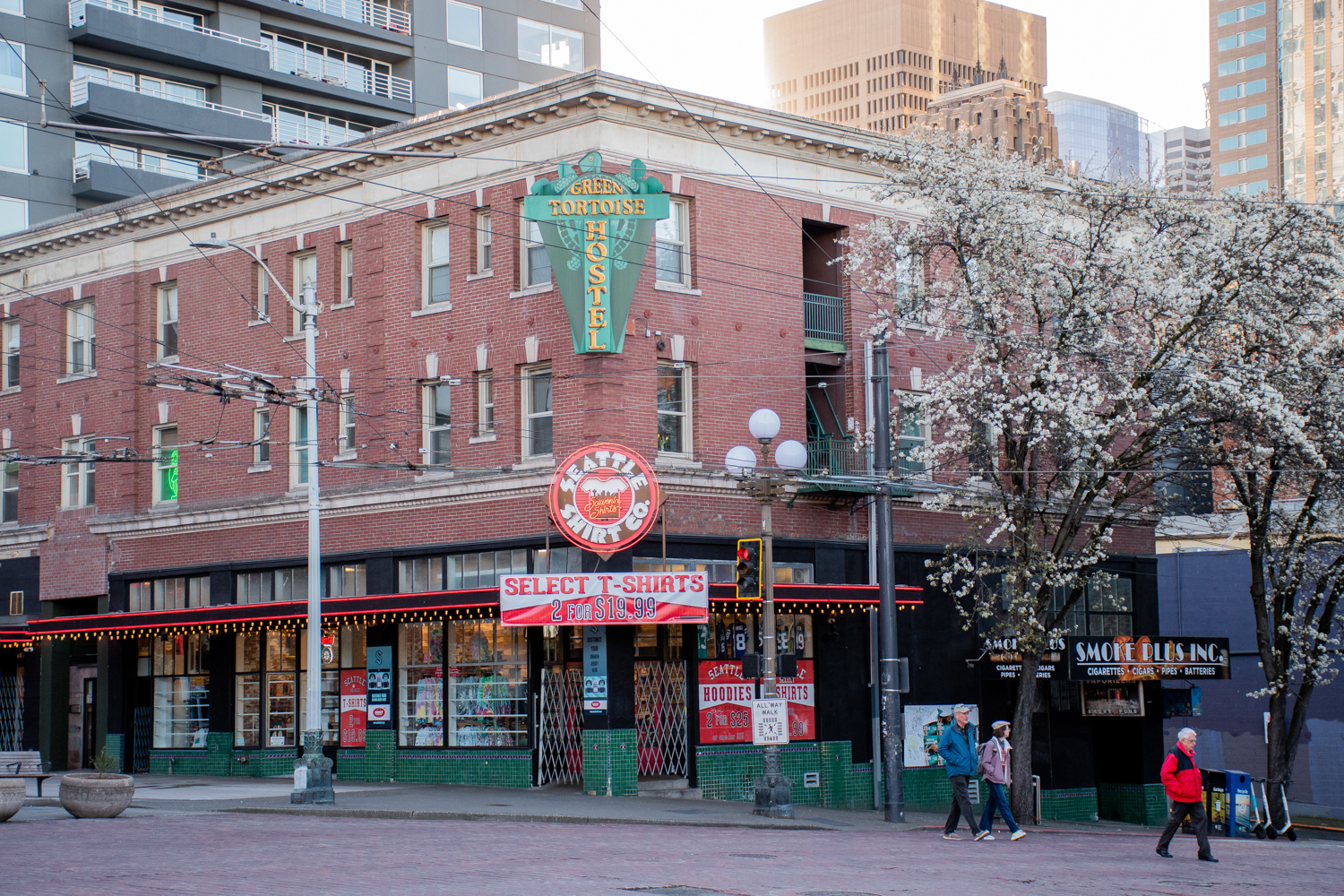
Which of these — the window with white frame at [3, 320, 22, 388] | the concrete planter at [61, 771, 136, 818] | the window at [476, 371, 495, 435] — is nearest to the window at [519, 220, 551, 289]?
the window at [476, 371, 495, 435]

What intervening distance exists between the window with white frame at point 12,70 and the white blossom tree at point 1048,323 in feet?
117

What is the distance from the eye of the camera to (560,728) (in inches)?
1137

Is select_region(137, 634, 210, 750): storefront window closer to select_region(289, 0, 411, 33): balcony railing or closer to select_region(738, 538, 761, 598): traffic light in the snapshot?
select_region(738, 538, 761, 598): traffic light

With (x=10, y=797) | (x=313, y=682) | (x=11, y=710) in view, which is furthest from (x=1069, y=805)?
(x=11, y=710)

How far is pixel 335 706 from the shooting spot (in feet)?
107

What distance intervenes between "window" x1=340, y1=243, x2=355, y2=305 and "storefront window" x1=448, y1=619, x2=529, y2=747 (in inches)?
300

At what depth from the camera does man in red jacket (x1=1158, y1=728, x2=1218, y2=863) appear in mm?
19734

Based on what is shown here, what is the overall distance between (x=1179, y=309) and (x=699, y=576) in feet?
31.2

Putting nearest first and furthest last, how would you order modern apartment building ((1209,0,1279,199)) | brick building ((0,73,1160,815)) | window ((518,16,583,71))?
brick building ((0,73,1160,815)) < window ((518,16,583,71)) < modern apartment building ((1209,0,1279,199))

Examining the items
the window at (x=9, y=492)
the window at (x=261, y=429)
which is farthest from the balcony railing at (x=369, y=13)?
the window at (x=261, y=429)

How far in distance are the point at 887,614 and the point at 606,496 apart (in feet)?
17.5

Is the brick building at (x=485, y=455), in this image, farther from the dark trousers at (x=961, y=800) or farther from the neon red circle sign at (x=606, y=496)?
the dark trousers at (x=961, y=800)

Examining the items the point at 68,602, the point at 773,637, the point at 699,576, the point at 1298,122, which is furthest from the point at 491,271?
the point at 1298,122

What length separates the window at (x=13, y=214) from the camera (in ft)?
169
